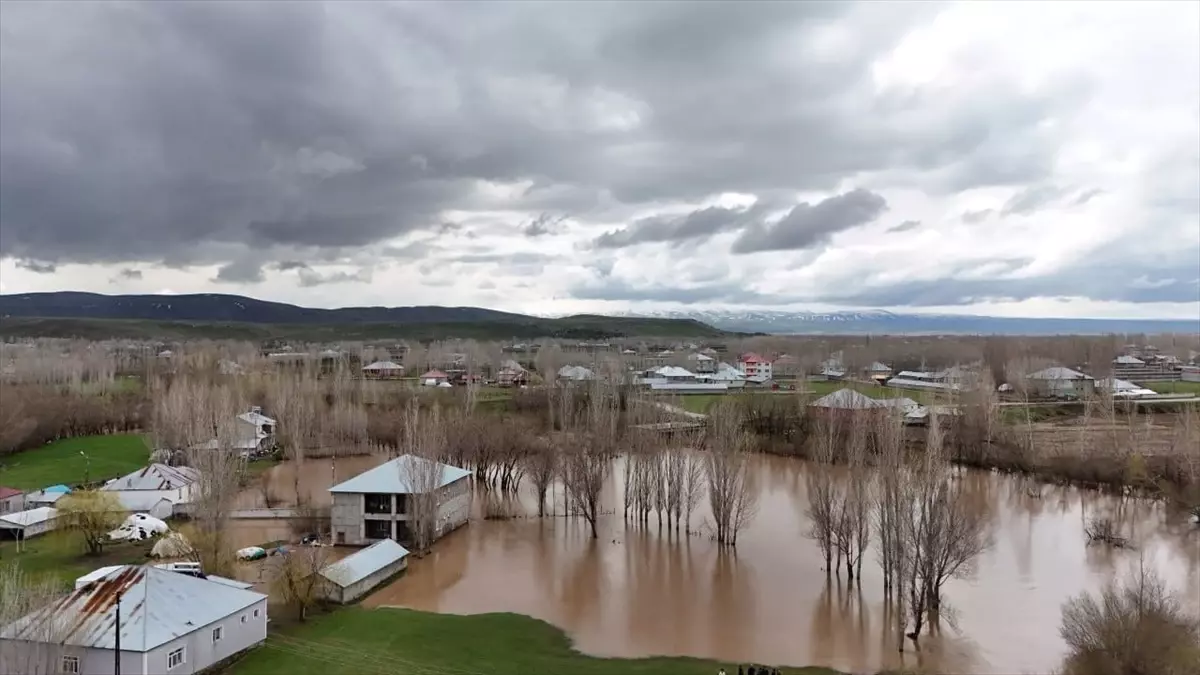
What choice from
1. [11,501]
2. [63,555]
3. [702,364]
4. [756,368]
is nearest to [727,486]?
[63,555]

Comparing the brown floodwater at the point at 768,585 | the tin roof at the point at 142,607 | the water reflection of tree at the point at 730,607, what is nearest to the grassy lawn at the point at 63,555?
the brown floodwater at the point at 768,585

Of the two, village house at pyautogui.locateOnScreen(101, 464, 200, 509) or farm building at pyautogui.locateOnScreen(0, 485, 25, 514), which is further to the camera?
village house at pyautogui.locateOnScreen(101, 464, 200, 509)

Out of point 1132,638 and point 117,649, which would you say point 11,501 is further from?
point 1132,638

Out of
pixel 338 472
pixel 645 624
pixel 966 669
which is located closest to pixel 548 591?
pixel 645 624

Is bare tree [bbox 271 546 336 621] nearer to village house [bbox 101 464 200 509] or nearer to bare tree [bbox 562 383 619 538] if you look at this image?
bare tree [bbox 562 383 619 538]

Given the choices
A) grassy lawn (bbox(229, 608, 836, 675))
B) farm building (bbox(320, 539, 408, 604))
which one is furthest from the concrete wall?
grassy lawn (bbox(229, 608, 836, 675))

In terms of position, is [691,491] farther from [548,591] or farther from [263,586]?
[263,586]

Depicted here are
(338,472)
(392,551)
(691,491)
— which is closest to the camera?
(392,551)
